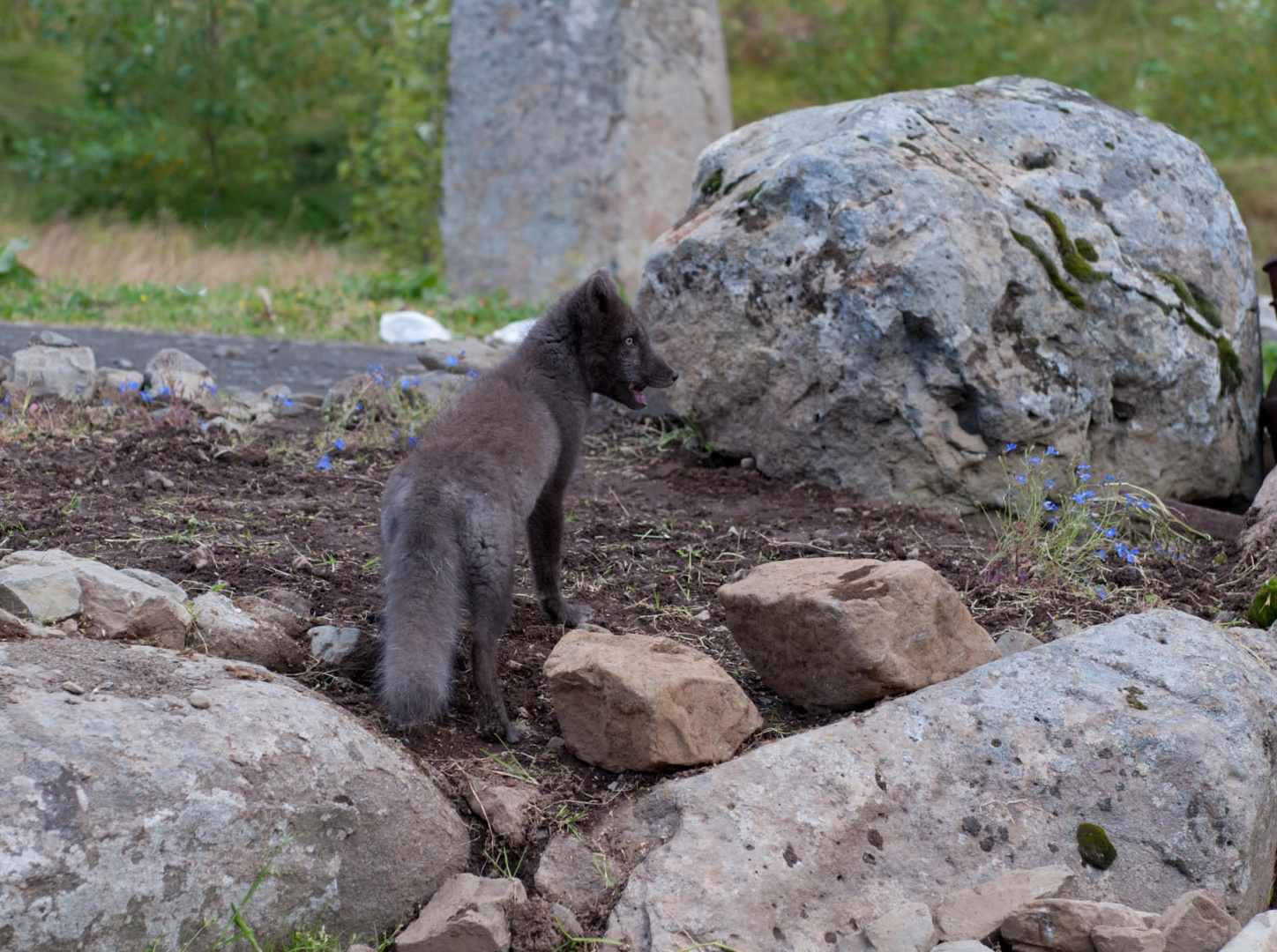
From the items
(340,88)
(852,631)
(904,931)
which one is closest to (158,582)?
(852,631)

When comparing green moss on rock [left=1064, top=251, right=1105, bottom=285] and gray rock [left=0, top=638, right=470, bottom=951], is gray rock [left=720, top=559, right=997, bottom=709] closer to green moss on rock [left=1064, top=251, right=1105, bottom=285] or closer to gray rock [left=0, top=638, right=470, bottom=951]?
gray rock [left=0, top=638, right=470, bottom=951]

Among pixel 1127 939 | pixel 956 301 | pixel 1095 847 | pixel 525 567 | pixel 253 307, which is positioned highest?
pixel 956 301

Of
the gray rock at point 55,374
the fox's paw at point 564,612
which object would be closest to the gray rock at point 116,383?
the gray rock at point 55,374

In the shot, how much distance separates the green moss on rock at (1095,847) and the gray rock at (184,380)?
513 centimetres

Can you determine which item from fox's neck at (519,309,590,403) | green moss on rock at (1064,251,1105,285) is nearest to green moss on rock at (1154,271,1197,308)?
green moss on rock at (1064,251,1105,285)

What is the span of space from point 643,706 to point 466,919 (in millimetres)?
795

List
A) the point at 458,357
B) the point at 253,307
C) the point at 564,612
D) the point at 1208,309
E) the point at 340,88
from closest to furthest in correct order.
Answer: the point at 564,612
the point at 1208,309
the point at 458,357
the point at 253,307
the point at 340,88

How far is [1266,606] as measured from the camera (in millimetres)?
4781

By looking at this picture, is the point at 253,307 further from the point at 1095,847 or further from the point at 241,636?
the point at 1095,847

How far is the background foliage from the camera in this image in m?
17.1

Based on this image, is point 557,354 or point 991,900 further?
point 557,354

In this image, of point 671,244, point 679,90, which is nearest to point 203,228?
point 679,90

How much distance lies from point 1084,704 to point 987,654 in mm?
422

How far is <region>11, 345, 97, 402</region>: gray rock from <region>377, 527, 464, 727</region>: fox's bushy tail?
148 inches
